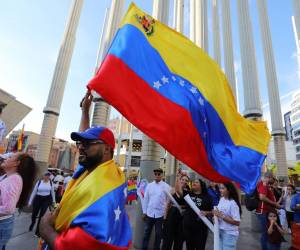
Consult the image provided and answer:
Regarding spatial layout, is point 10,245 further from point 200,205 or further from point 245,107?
point 245,107

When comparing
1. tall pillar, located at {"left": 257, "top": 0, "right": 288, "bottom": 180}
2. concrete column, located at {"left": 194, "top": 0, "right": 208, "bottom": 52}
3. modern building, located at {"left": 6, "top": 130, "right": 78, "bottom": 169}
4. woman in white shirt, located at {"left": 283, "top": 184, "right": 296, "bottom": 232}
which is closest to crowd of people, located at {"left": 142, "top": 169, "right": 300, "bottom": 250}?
woman in white shirt, located at {"left": 283, "top": 184, "right": 296, "bottom": 232}

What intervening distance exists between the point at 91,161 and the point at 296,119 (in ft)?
335

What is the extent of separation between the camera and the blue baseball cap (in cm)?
168

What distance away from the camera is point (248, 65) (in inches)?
493

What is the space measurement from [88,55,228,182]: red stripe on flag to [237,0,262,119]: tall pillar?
31.1 ft

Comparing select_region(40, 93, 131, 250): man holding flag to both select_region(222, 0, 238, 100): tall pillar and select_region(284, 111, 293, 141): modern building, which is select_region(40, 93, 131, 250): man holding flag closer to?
select_region(222, 0, 238, 100): tall pillar

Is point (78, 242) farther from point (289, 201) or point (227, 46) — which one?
point (227, 46)

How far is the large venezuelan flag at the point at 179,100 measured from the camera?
112 inches

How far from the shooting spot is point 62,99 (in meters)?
15.7

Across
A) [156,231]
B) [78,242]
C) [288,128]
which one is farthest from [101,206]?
[288,128]

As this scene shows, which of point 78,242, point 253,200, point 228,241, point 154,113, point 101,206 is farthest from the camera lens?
point 253,200

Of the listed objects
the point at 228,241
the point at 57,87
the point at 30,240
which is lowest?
the point at 30,240

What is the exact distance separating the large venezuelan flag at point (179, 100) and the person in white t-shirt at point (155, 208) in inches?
111

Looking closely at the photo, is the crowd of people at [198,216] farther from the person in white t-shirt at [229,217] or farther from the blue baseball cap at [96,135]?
the blue baseball cap at [96,135]
